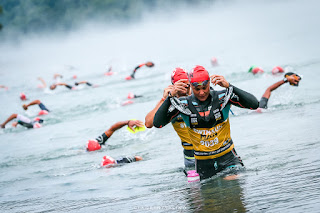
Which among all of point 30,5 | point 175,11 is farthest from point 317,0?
point 30,5

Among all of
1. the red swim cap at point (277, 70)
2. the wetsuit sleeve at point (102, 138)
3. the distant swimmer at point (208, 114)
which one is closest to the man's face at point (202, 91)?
the distant swimmer at point (208, 114)

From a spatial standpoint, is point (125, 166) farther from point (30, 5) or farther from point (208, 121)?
point (30, 5)

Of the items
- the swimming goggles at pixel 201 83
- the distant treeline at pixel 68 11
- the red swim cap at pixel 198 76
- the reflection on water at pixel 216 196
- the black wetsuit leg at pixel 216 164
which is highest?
the distant treeline at pixel 68 11

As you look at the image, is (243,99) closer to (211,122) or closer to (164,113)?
(211,122)

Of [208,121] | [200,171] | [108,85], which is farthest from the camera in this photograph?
[108,85]

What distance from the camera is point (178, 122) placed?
288 inches

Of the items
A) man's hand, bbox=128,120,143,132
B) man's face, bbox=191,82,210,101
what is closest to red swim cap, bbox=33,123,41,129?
man's hand, bbox=128,120,143,132

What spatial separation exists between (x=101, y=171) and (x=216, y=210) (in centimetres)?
464

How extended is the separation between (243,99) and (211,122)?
1.70 feet

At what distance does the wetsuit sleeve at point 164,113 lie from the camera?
6039 mm

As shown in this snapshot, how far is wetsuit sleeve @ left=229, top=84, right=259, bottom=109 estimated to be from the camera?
589cm

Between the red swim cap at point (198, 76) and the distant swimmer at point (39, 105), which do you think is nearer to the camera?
the red swim cap at point (198, 76)

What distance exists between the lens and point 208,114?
19.9 feet

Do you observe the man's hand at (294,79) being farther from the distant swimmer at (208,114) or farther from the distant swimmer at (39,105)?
the distant swimmer at (39,105)
